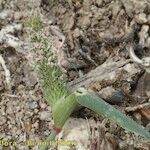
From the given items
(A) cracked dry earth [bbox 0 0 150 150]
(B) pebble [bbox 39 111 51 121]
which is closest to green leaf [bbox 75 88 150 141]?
(A) cracked dry earth [bbox 0 0 150 150]

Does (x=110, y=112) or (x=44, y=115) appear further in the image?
(x=44, y=115)

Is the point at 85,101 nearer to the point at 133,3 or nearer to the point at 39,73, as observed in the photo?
the point at 39,73

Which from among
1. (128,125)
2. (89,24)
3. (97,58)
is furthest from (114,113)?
(89,24)

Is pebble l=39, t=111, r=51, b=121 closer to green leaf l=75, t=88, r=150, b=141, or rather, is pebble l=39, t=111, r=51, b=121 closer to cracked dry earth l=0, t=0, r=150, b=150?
cracked dry earth l=0, t=0, r=150, b=150

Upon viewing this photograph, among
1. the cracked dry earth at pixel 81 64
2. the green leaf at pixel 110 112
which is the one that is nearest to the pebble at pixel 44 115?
the cracked dry earth at pixel 81 64

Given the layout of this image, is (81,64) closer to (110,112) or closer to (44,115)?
(44,115)

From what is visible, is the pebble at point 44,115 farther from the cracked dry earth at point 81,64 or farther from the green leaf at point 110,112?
the green leaf at point 110,112

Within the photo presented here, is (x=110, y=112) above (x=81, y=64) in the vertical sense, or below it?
below

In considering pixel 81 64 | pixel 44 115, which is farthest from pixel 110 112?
pixel 81 64
